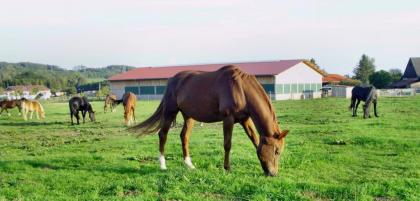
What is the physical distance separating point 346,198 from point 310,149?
491 centimetres

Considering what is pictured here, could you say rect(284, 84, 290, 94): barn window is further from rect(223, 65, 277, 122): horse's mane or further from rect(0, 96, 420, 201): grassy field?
rect(223, 65, 277, 122): horse's mane

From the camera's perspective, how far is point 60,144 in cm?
1305

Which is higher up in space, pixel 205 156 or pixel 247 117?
pixel 247 117

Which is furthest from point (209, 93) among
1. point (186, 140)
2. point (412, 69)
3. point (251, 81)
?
point (412, 69)

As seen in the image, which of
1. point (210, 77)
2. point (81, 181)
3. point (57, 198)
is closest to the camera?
point (57, 198)

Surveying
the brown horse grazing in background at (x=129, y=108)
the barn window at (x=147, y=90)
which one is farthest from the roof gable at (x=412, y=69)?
the brown horse grazing in background at (x=129, y=108)

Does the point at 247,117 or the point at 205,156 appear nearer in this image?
the point at 247,117

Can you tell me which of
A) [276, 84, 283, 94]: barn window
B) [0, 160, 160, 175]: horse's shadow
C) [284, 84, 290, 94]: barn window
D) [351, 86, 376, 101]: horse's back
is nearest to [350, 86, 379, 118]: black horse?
[351, 86, 376, 101]: horse's back

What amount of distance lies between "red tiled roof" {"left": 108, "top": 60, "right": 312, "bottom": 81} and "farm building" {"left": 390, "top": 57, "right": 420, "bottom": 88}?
77.3ft

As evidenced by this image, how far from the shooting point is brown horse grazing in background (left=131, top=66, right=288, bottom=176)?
689 centimetres

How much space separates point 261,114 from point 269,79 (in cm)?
4420

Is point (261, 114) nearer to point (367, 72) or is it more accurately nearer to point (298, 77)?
point (298, 77)

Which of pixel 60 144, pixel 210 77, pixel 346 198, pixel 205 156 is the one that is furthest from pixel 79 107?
pixel 346 198

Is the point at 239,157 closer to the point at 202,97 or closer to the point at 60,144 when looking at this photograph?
the point at 202,97
